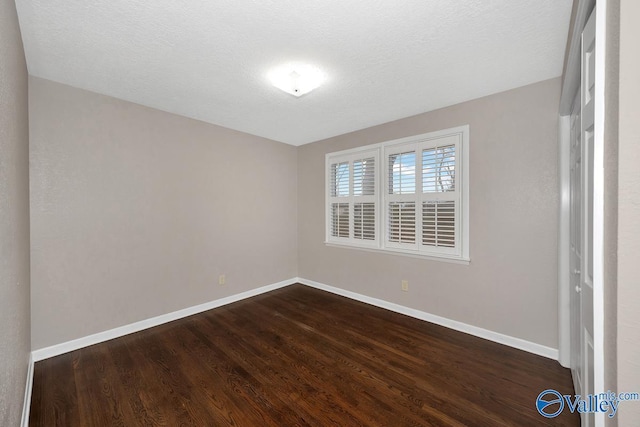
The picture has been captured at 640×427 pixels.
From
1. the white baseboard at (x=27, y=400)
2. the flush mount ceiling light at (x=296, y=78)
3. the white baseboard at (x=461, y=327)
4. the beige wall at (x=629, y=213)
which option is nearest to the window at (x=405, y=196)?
the white baseboard at (x=461, y=327)

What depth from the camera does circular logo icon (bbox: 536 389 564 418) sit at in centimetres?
169

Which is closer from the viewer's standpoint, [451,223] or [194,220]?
[451,223]

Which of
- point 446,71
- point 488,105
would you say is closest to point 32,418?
point 446,71

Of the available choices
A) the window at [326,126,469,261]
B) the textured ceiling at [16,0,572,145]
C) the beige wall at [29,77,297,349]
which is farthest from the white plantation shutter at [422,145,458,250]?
the beige wall at [29,77,297,349]

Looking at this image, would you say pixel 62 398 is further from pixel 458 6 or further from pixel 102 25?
pixel 458 6

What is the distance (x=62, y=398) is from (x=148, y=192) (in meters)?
1.92

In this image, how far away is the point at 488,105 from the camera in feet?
8.66

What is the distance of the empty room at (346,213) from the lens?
119 cm

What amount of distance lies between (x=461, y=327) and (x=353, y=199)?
2121 mm

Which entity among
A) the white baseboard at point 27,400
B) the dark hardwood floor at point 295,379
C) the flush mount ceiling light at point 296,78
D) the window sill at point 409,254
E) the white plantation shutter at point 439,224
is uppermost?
the flush mount ceiling light at point 296,78

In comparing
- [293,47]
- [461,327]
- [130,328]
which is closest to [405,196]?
[461,327]

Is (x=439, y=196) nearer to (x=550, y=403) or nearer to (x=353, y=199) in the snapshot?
(x=353, y=199)

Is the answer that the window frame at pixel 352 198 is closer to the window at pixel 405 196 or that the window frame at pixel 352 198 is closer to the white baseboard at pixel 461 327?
the window at pixel 405 196

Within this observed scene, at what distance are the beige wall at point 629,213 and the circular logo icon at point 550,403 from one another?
1.49 m
